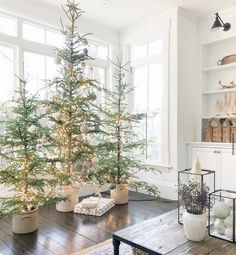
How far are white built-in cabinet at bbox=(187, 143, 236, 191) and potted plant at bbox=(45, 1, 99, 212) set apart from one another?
1.72 meters

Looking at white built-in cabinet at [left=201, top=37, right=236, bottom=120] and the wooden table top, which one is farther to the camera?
white built-in cabinet at [left=201, top=37, right=236, bottom=120]

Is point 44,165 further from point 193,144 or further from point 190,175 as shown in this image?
point 193,144

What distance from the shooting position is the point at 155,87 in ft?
15.4

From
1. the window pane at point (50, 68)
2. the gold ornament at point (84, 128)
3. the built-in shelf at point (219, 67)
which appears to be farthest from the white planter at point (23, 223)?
the built-in shelf at point (219, 67)

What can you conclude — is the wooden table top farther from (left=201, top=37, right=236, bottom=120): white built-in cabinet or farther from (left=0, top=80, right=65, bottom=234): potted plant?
(left=201, top=37, right=236, bottom=120): white built-in cabinet

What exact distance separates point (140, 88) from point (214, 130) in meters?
1.52

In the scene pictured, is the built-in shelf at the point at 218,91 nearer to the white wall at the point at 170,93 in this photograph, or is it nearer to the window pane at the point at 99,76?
the white wall at the point at 170,93

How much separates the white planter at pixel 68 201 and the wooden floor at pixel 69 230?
93mm

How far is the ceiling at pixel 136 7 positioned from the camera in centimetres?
398

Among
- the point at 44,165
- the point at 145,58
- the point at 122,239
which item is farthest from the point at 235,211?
the point at 145,58

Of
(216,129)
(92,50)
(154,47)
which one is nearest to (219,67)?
(216,129)

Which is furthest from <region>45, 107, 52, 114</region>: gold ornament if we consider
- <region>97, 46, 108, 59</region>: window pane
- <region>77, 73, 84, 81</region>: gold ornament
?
<region>97, 46, 108, 59</region>: window pane

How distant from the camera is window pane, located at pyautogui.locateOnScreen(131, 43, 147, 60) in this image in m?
4.86

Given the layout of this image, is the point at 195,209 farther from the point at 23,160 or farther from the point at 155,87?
the point at 155,87
